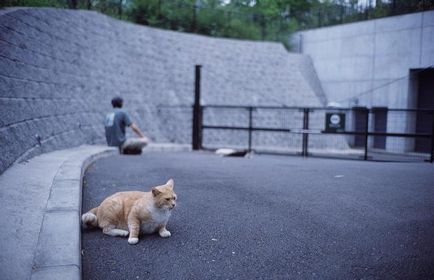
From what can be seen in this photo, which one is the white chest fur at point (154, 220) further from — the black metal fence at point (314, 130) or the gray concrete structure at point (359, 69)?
the black metal fence at point (314, 130)

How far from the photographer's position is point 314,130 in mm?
13539

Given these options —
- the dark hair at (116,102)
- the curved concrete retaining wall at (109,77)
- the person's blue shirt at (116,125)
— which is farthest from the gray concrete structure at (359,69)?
the dark hair at (116,102)

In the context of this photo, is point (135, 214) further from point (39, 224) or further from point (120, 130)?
point (120, 130)

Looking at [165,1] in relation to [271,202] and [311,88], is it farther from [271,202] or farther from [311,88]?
[271,202]

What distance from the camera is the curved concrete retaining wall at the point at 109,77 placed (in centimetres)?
707

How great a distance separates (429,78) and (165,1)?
21397 millimetres

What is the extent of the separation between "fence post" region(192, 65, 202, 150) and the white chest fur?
10.2m

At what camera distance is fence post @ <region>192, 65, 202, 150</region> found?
543 inches

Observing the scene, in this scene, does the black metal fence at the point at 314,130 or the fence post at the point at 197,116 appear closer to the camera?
the black metal fence at the point at 314,130

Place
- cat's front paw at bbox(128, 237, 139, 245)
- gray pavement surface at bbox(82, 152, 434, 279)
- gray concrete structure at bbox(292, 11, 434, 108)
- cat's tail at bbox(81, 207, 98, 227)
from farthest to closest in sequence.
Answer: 1. gray concrete structure at bbox(292, 11, 434, 108)
2. cat's tail at bbox(81, 207, 98, 227)
3. cat's front paw at bbox(128, 237, 139, 245)
4. gray pavement surface at bbox(82, 152, 434, 279)

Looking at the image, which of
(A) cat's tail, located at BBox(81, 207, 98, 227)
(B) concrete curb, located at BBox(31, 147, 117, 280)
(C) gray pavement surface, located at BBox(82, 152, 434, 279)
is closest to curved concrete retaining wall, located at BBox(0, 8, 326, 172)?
(B) concrete curb, located at BBox(31, 147, 117, 280)

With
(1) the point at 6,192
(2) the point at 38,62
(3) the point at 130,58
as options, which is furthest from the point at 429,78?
(3) the point at 130,58

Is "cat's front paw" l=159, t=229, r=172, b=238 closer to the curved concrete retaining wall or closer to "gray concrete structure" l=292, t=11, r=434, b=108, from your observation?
the curved concrete retaining wall

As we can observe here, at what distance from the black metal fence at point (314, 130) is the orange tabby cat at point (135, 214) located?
9.81 m
